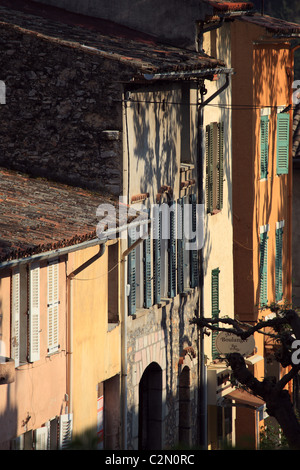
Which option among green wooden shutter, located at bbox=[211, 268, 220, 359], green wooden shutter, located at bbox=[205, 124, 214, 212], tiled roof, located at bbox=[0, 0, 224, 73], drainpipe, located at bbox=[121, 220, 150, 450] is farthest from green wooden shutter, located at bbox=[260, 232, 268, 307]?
drainpipe, located at bbox=[121, 220, 150, 450]

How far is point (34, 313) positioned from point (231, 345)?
6.89 metres

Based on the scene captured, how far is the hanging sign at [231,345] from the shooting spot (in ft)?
73.8

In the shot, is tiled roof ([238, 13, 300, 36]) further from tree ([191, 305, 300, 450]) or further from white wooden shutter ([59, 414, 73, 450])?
white wooden shutter ([59, 414, 73, 450])

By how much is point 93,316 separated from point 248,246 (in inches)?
337

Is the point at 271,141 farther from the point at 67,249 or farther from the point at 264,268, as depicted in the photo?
the point at 67,249

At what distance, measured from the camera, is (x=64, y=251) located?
52.0 feet

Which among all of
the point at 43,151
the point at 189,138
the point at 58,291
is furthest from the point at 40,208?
the point at 189,138

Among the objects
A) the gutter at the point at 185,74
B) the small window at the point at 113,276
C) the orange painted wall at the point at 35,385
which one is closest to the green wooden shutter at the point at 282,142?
the gutter at the point at 185,74

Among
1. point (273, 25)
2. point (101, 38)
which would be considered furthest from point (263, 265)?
point (101, 38)

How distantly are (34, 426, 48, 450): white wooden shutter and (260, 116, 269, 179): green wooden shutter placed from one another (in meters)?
11.5

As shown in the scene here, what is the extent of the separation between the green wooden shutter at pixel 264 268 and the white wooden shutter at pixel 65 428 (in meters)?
10.2

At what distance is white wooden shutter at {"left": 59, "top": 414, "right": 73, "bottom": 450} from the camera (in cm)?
1712

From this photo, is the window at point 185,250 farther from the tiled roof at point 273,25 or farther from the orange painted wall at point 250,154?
the tiled roof at point 273,25

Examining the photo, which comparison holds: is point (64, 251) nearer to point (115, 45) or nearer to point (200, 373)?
point (115, 45)
